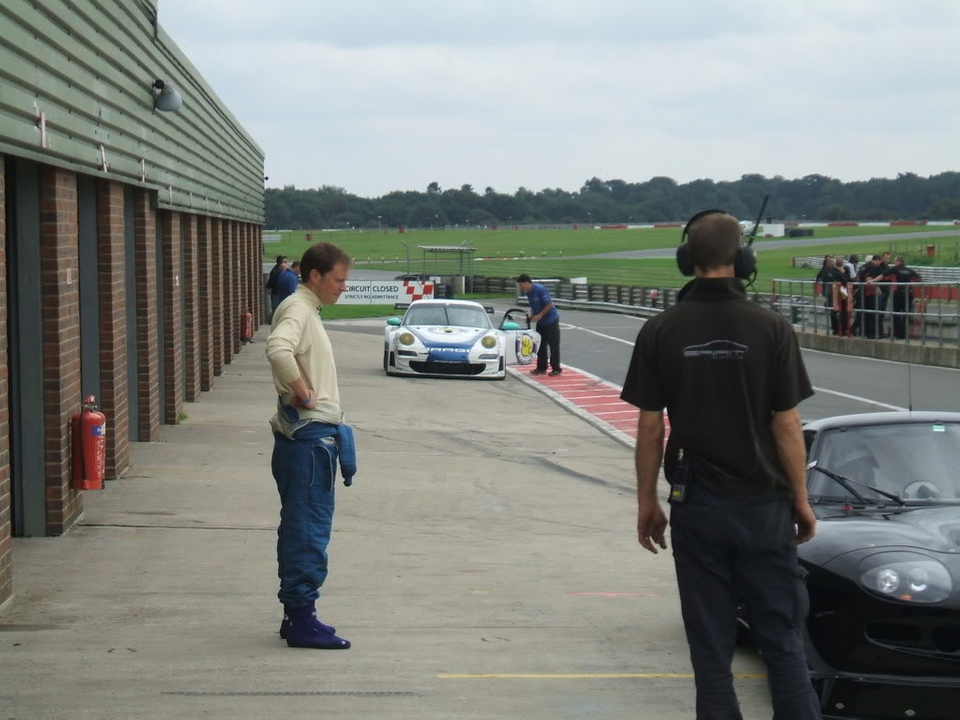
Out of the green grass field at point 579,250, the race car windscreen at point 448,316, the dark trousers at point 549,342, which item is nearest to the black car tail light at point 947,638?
the race car windscreen at point 448,316

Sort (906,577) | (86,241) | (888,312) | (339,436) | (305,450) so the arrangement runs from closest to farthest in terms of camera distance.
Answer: (906,577) → (305,450) → (339,436) → (86,241) → (888,312)

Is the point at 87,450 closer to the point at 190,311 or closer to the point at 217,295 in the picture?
the point at 190,311

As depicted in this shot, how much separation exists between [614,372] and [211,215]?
774 centimetres

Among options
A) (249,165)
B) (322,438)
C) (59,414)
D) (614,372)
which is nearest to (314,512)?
(322,438)

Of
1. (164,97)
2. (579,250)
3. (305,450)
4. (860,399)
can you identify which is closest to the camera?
(305,450)

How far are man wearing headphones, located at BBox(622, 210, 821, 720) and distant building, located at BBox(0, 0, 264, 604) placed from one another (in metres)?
3.89

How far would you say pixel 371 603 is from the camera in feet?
23.4

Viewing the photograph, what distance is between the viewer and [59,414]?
8.64 metres

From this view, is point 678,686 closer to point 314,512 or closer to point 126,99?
point 314,512

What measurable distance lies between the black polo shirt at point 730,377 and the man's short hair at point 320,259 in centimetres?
223

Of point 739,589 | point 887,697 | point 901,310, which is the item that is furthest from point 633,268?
point 739,589

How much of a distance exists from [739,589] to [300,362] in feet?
7.86

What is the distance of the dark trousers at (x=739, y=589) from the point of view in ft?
13.7

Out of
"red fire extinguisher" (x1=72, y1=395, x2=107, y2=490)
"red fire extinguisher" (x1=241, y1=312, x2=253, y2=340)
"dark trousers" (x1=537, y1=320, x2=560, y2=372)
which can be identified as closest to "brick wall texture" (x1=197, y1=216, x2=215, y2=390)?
"dark trousers" (x1=537, y1=320, x2=560, y2=372)
